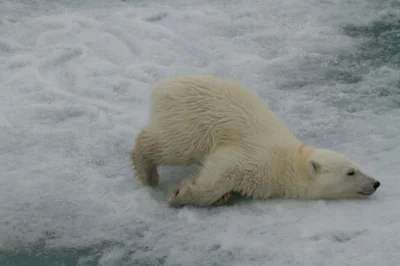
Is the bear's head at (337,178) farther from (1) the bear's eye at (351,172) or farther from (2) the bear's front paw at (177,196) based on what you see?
(2) the bear's front paw at (177,196)

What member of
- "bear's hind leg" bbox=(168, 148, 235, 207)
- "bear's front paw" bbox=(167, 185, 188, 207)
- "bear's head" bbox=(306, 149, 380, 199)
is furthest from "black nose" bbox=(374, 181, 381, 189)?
"bear's front paw" bbox=(167, 185, 188, 207)

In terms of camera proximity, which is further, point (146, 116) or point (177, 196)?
point (146, 116)

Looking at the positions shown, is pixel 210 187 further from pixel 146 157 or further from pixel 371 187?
pixel 371 187

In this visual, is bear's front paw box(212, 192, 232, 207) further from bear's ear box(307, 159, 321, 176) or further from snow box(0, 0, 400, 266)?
bear's ear box(307, 159, 321, 176)

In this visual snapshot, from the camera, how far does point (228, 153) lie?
4887 millimetres

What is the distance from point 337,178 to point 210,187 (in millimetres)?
919

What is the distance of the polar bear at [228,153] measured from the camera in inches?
191

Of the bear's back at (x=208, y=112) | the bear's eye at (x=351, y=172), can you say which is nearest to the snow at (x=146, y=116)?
the bear's eye at (x=351, y=172)

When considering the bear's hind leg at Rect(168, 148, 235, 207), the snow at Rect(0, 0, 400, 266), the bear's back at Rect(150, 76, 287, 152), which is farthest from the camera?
the bear's back at Rect(150, 76, 287, 152)

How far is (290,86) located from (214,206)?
7.57ft

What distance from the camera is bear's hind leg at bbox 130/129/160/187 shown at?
16.8ft

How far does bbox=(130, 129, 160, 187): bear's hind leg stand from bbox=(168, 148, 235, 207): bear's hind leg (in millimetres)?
339

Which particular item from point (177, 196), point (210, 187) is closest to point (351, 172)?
point (210, 187)

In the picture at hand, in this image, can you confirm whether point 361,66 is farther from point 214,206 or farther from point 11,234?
point 11,234
